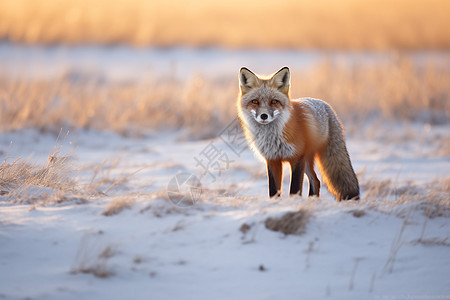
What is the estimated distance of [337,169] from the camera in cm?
369

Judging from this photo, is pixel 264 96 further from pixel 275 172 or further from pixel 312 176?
pixel 312 176

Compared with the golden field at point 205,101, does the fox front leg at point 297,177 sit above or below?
below

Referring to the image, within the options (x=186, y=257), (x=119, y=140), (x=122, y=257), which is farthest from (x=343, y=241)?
(x=119, y=140)

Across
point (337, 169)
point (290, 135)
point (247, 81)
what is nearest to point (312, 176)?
point (337, 169)

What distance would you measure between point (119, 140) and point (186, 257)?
17.3 feet

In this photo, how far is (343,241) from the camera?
2.49 meters

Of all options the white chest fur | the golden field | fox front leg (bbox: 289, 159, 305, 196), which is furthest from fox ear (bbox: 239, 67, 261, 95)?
the golden field

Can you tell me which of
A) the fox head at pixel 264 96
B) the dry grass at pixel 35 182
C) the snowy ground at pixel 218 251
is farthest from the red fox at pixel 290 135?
the dry grass at pixel 35 182

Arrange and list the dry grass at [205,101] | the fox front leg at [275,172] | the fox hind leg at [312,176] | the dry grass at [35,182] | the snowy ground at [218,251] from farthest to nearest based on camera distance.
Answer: the dry grass at [205,101] → the fox hind leg at [312,176] → the fox front leg at [275,172] → the dry grass at [35,182] → the snowy ground at [218,251]

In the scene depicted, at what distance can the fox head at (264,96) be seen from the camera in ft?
11.2

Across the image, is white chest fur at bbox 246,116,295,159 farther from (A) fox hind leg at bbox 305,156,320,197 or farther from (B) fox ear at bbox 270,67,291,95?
(A) fox hind leg at bbox 305,156,320,197

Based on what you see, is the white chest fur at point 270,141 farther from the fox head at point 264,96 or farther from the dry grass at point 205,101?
the dry grass at point 205,101

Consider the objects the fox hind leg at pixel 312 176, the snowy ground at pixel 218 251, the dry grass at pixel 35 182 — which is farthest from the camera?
the fox hind leg at pixel 312 176

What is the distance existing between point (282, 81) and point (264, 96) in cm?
24
